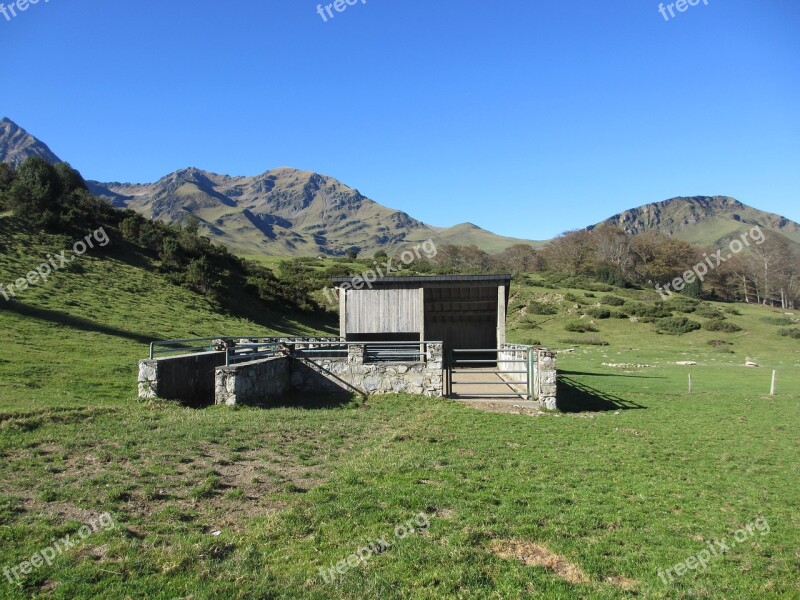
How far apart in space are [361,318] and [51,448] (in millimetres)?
14155

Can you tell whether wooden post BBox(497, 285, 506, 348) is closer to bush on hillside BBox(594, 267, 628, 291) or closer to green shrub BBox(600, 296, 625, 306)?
green shrub BBox(600, 296, 625, 306)

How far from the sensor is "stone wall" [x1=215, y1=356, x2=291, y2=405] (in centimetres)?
1259

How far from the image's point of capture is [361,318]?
69.1 ft

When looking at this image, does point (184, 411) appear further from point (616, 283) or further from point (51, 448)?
point (616, 283)

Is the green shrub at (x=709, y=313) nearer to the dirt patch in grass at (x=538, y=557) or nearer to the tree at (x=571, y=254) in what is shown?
the tree at (x=571, y=254)

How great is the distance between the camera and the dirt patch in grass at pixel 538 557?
470cm

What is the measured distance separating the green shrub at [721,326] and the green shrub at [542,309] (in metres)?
15.0

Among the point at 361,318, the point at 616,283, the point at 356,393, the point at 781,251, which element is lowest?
the point at 356,393

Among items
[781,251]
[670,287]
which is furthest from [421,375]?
[781,251]

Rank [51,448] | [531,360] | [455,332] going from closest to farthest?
[51,448] → [531,360] → [455,332]

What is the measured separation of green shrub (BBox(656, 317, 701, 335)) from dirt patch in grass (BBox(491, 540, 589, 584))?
4872 centimetres

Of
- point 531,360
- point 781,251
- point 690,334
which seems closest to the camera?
point 531,360

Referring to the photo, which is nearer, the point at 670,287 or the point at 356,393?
the point at 356,393

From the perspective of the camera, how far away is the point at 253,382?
44.0ft
